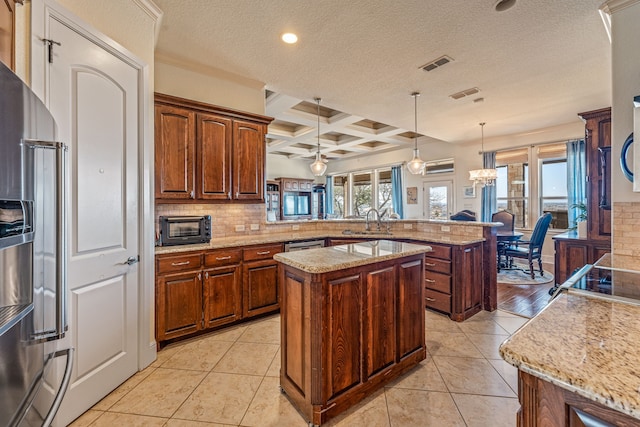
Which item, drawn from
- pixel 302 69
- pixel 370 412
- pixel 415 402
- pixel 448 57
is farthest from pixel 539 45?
pixel 370 412

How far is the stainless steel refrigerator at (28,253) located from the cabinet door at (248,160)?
82.8 inches

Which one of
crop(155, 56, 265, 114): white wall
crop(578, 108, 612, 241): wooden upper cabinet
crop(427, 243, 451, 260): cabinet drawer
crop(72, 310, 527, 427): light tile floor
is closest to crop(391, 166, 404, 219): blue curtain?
crop(578, 108, 612, 241): wooden upper cabinet

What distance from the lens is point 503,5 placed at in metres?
2.14

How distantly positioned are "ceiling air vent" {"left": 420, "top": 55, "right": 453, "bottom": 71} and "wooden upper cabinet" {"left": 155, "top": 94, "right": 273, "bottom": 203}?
6.41 ft

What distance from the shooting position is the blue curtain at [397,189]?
809 centimetres

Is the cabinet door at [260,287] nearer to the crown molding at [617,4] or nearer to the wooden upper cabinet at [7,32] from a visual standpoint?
the wooden upper cabinet at [7,32]

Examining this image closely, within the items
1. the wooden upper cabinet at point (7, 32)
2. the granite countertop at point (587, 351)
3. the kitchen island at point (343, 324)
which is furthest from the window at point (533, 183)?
the wooden upper cabinet at point (7, 32)

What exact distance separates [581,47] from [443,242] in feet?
7.62

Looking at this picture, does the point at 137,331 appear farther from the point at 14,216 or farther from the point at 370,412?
the point at 370,412

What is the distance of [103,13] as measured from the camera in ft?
6.31

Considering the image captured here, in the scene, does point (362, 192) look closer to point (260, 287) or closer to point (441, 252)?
point (441, 252)

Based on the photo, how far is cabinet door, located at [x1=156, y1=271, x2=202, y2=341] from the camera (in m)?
2.42

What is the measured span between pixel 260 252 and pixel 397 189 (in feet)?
19.8

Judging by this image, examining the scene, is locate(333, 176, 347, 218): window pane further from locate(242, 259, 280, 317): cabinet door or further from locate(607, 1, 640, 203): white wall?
locate(607, 1, 640, 203): white wall
